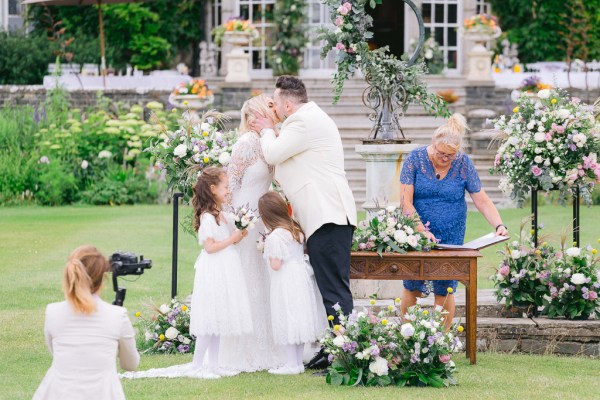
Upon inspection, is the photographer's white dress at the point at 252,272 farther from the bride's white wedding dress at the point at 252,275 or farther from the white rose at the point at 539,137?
the white rose at the point at 539,137

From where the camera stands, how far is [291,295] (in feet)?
24.6

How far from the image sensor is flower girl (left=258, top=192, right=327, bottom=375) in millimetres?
7469

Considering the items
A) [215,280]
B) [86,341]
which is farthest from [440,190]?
[86,341]

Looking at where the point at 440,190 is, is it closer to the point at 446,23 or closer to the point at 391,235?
the point at 391,235

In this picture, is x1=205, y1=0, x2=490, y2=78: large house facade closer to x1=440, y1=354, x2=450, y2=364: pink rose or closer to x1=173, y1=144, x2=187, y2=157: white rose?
x1=173, y1=144, x2=187, y2=157: white rose

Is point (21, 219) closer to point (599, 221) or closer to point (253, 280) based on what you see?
point (599, 221)

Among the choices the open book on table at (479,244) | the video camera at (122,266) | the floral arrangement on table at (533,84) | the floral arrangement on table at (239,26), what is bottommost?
the open book on table at (479,244)

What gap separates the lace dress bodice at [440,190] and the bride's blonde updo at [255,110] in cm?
102

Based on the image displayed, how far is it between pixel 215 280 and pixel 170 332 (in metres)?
1.03

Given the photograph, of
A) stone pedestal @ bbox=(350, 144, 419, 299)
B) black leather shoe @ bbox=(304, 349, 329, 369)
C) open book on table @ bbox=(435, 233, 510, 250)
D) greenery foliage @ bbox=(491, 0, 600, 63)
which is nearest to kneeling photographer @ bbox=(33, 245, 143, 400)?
black leather shoe @ bbox=(304, 349, 329, 369)

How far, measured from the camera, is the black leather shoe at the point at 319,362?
7648mm

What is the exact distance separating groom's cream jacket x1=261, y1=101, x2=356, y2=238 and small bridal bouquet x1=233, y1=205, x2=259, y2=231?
1.00 feet

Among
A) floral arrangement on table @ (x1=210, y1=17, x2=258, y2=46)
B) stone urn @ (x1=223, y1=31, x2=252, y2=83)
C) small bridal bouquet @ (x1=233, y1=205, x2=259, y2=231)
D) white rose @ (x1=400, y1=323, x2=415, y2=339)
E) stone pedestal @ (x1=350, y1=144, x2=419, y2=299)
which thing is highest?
floral arrangement on table @ (x1=210, y1=17, x2=258, y2=46)

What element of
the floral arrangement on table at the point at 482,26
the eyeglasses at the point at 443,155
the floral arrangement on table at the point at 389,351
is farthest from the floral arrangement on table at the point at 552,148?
the floral arrangement on table at the point at 482,26
